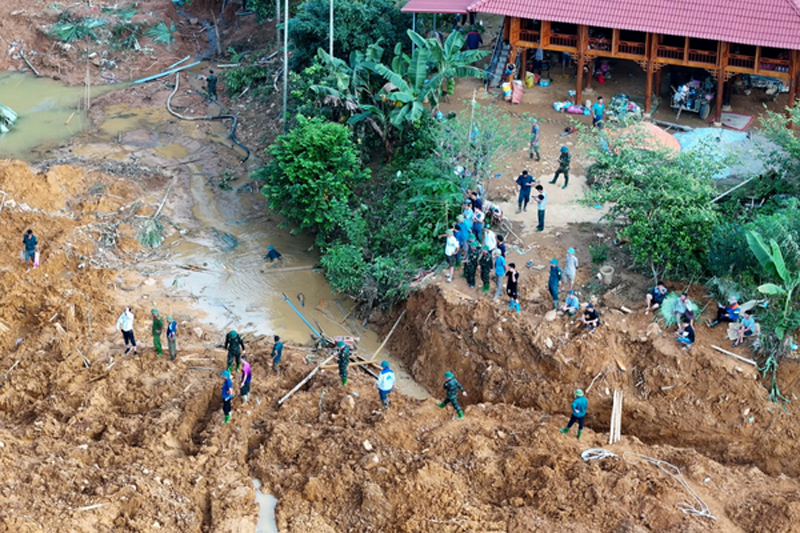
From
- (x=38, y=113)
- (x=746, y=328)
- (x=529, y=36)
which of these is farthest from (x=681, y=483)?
(x=38, y=113)

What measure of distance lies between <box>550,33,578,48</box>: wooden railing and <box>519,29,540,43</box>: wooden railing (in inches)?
17.4

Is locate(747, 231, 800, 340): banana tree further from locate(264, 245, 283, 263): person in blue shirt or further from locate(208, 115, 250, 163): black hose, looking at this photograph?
locate(208, 115, 250, 163): black hose

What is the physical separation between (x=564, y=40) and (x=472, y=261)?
9381 mm

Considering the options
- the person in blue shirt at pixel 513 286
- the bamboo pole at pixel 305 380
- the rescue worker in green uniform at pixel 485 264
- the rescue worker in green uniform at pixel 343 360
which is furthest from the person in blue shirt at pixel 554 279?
→ the bamboo pole at pixel 305 380

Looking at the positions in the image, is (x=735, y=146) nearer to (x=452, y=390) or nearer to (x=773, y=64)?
(x=773, y=64)

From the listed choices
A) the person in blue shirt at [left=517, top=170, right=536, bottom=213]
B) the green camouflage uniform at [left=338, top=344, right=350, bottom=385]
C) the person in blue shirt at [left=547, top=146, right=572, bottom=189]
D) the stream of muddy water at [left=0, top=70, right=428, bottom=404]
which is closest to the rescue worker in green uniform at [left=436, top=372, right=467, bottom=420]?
the stream of muddy water at [left=0, top=70, right=428, bottom=404]

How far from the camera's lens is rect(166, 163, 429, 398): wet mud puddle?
21.2m

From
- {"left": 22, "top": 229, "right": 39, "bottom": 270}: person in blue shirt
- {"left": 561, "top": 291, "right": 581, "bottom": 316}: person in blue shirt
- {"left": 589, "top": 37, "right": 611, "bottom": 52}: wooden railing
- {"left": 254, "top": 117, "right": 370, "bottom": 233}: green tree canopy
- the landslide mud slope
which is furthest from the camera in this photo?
{"left": 589, "top": 37, "right": 611, "bottom": 52}: wooden railing

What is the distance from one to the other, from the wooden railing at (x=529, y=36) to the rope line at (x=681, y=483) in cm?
1362

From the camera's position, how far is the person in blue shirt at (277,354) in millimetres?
18797

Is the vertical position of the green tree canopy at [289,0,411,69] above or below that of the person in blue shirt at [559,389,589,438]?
above

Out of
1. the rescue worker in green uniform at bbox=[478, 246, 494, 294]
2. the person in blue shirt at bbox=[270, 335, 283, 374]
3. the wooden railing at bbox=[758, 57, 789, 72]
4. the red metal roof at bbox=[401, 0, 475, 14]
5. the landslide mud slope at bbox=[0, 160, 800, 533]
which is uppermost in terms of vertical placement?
the red metal roof at bbox=[401, 0, 475, 14]

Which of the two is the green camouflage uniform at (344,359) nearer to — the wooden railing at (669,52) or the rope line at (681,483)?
the rope line at (681,483)

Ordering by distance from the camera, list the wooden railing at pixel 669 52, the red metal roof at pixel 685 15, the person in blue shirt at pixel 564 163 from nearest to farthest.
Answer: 1. the person in blue shirt at pixel 564 163
2. the red metal roof at pixel 685 15
3. the wooden railing at pixel 669 52
